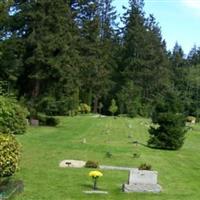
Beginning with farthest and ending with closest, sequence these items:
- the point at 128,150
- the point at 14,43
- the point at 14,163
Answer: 1. the point at 14,43
2. the point at 128,150
3. the point at 14,163

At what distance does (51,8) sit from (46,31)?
2.29m

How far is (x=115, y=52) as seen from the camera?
10188 cm

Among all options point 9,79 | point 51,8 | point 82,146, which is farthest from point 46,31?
point 82,146

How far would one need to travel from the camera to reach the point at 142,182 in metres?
18.3

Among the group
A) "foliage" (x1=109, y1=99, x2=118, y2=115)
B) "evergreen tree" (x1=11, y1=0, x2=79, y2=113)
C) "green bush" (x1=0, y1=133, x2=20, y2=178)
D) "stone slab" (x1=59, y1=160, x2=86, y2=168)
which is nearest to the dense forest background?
"evergreen tree" (x1=11, y1=0, x2=79, y2=113)

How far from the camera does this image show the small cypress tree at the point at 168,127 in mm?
33969

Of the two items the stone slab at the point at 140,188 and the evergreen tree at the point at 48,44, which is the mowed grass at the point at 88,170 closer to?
the stone slab at the point at 140,188

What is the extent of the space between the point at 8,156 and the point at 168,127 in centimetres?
1775

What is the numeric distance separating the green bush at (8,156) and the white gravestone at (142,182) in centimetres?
367

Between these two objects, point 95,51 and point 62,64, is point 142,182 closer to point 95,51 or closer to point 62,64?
Answer: point 62,64

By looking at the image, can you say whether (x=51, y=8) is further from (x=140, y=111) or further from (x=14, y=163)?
(x=140, y=111)

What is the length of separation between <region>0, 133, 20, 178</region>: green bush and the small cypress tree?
1722cm

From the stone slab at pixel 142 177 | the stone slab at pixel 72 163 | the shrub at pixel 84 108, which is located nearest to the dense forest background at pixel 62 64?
the shrub at pixel 84 108

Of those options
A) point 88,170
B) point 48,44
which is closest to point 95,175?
point 88,170
